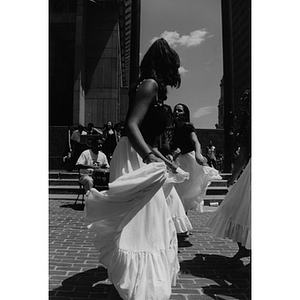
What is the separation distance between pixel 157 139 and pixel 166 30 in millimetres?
986

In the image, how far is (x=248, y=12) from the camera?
2.23 metres

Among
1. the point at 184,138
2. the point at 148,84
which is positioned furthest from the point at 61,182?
the point at 148,84

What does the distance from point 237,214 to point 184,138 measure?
1292 mm

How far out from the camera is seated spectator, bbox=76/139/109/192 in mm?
3797

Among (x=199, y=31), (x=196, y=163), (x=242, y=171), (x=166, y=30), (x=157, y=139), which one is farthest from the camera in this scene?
(x=196, y=163)

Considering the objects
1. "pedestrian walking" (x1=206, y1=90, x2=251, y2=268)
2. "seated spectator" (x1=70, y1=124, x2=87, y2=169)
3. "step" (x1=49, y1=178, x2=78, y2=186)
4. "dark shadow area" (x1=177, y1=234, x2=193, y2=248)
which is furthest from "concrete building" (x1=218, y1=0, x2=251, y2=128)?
"seated spectator" (x1=70, y1=124, x2=87, y2=169)

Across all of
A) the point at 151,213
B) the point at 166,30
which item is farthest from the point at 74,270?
the point at 166,30

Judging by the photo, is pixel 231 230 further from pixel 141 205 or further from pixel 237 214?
pixel 141 205

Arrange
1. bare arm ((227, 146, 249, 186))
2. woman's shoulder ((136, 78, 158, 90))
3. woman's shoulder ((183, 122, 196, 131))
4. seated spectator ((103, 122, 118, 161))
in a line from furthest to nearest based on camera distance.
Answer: woman's shoulder ((183, 122, 196, 131)) < seated spectator ((103, 122, 118, 161)) < bare arm ((227, 146, 249, 186)) < woman's shoulder ((136, 78, 158, 90))

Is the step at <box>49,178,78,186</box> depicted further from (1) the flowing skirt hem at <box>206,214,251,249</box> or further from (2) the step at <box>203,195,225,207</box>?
(2) the step at <box>203,195,225,207</box>

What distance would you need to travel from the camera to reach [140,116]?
6.43 ft

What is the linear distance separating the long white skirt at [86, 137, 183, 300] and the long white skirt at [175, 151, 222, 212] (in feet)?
6.96

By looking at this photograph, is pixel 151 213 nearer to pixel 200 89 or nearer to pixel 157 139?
pixel 157 139

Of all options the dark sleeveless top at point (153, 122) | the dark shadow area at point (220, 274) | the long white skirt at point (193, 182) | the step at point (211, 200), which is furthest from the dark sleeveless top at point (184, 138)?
the dark sleeveless top at point (153, 122)
